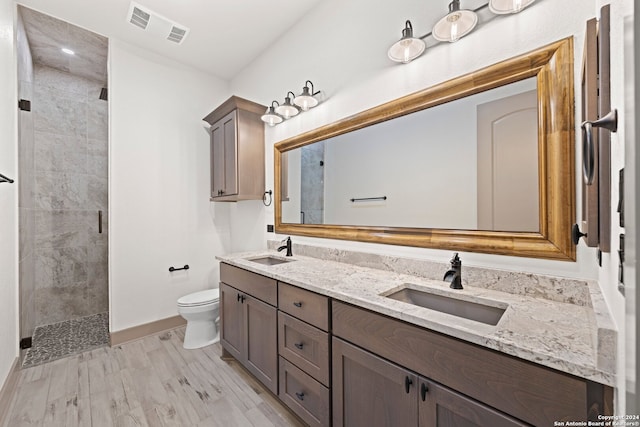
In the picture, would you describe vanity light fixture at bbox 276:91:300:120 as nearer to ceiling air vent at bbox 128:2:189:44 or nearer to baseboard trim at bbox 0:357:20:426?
ceiling air vent at bbox 128:2:189:44

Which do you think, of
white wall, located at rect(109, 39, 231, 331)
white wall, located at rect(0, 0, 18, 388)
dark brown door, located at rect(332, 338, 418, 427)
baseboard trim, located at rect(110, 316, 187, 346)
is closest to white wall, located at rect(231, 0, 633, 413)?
dark brown door, located at rect(332, 338, 418, 427)

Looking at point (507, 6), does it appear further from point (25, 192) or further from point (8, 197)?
point (25, 192)

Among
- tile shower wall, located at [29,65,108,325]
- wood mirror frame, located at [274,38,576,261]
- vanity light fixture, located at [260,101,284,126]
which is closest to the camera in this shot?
wood mirror frame, located at [274,38,576,261]

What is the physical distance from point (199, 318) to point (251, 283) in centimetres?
101

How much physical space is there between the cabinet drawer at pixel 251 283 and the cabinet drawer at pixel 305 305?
0.28ft

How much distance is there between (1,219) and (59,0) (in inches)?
68.4

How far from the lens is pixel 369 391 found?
1142 mm

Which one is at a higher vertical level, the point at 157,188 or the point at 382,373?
the point at 157,188

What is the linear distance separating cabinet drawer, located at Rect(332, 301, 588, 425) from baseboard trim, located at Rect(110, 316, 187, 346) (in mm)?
2453

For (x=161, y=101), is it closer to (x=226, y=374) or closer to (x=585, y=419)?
(x=226, y=374)

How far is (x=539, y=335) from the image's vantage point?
2.70ft

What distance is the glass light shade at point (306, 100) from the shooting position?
2.12 m

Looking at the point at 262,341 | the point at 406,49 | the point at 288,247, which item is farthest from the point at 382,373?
the point at 406,49

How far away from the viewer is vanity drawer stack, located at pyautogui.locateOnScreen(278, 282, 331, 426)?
1332mm
